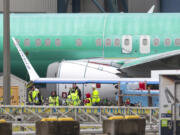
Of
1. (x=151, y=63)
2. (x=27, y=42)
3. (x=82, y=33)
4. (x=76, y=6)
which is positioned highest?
(x=76, y=6)

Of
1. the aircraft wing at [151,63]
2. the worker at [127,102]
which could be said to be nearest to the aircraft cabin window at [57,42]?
the aircraft wing at [151,63]

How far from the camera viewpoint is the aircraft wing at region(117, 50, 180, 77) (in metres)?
37.4

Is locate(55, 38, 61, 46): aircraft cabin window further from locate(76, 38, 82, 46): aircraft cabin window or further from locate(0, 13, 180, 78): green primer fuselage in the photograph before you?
locate(76, 38, 82, 46): aircraft cabin window

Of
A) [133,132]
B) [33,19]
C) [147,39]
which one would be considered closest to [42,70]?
[33,19]

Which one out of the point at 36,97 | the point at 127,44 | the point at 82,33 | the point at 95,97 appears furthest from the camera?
the point at 82,33

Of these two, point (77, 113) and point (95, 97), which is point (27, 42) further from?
point (77, 113)

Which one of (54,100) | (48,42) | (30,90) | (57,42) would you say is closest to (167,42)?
(57,42)

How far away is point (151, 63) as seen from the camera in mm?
38500

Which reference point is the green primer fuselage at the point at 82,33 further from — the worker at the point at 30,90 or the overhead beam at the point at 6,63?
the overhead beam at the point at 6,63

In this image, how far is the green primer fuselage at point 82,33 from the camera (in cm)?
4147

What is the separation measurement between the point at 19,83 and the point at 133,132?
19102mm

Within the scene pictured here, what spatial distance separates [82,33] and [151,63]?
552cm

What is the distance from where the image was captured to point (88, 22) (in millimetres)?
42031

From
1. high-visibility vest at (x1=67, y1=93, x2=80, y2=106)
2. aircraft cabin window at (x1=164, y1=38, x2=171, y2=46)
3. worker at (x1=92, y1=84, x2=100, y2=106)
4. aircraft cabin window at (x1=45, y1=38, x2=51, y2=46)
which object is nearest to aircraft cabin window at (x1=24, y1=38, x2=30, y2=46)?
aircraft cabin window at (x1=45, y1=38, x2=51, y2=46)
